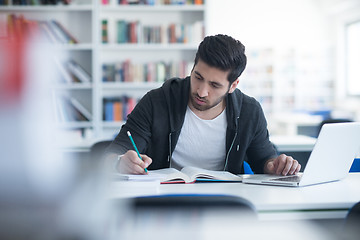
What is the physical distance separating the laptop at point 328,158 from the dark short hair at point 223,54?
0.50 metres

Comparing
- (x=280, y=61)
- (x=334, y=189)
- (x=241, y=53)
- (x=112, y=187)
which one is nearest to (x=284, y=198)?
(x=334, y=189)

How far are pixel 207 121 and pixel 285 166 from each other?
0.45m

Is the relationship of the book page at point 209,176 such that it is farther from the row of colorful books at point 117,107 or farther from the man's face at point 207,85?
the row of colorful books at point 117,107

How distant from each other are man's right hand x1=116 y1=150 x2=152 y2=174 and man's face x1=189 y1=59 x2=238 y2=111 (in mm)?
446

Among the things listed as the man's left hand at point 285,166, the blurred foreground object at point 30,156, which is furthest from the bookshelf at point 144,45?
the blurred foreground object at point 30,156

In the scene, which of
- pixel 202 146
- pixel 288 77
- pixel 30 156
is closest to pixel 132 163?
pixel 202 146

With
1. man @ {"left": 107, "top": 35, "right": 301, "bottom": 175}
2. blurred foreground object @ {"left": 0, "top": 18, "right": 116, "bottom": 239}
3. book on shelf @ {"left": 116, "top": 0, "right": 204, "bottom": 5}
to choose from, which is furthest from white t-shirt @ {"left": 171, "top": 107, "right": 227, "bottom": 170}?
book on shelf @ {"left": 116, "top": 0, "right": 204, "bottom": 5}

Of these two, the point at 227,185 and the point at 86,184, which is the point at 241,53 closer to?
the point at 227,185

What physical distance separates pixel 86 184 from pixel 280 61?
8445 millimetres

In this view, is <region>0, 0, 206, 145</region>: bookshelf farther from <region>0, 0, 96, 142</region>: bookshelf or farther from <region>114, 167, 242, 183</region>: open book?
<region>114, 167, 242, 183</region>: open book

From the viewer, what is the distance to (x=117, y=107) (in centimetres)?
447

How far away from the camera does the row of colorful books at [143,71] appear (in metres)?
4.50

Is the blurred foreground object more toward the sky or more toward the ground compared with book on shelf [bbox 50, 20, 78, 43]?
more toward the ground

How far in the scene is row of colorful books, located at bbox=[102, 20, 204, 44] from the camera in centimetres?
447
